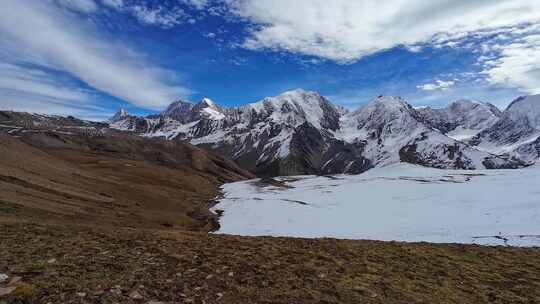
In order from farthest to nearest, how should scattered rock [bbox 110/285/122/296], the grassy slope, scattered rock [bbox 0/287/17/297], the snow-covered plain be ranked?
the snow-covered plain
the grassy slope
scattered rock [bbox 110/285/122/296]
scattered rock [bbox 0/287/17/297]

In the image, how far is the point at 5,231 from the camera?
56.1ft

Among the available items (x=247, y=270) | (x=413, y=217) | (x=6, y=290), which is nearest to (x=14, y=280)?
(x=6, y=290)

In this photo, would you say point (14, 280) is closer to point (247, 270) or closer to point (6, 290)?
point (6, 290)

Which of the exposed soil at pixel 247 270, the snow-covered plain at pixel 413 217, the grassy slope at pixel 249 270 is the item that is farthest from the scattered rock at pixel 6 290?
the snow-covered plain at pixel 413 217

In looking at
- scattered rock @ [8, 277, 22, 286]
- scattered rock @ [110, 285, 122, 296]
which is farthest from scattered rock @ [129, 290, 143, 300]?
scattered rock @ [8, 277, 22, 286]

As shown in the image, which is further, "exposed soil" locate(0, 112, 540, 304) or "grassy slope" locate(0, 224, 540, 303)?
"grassy slope" locate(0, 224, 540, 303)

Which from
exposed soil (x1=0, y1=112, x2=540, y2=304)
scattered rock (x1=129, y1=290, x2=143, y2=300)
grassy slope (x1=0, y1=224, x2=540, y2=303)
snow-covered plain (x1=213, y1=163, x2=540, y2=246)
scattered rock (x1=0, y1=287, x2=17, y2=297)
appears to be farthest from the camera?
snow-covered plain (x1=213, y1=163, x2=540, y2=246)

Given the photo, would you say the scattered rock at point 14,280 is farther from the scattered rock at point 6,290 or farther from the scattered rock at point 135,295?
the scattered rock at point 135,295

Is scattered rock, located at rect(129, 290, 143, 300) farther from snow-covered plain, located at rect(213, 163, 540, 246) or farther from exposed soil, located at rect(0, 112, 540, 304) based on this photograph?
snow-covered plain, located at rect(213, 163, 540, 246)

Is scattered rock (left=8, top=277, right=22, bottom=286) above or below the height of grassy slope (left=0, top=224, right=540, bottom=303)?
below

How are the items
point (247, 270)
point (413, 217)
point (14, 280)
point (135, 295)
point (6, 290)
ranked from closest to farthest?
point (6, 290) → point (135, 295) → point (14, 280) → point (247, 270) → point (413, 217)

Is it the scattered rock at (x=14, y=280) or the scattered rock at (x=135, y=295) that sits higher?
the scattered rock at (x=135, y=295)

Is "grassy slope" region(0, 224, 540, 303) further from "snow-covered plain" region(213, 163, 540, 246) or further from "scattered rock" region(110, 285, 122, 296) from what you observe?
"snow-covered plain" region(213, 163, 540, 246)

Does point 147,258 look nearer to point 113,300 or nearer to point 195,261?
point 195,261
